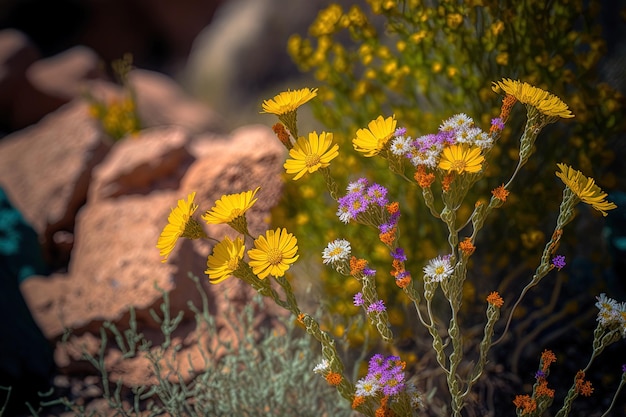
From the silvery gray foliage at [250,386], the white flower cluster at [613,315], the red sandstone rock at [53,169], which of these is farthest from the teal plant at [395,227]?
the red sandstone rock at [53,169]

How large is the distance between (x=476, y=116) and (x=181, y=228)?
130 centimetres

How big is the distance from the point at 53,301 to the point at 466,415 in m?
1.94

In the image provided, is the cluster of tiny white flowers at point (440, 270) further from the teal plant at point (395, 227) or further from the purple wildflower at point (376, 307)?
the purple wildflower at point (376, 307)

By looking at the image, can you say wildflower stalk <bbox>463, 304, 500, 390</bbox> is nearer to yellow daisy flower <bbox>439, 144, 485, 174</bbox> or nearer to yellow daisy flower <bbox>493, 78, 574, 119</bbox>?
yellow daisy flower <bbox>439, 144, 485, 174</bbox>

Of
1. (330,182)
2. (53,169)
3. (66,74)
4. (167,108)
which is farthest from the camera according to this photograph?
(167,108)

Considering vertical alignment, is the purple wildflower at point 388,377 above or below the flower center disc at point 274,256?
below

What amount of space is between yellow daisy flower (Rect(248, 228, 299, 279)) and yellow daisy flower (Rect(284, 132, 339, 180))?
0.15 meters

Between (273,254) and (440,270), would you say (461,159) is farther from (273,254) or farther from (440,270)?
(273,254)

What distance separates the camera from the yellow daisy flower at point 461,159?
4.59ft

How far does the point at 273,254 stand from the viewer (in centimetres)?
141

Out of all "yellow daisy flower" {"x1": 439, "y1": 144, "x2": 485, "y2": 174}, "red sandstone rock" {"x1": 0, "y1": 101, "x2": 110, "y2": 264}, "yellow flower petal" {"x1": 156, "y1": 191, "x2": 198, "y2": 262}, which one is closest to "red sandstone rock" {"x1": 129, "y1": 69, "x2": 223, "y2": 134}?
"red sandstone rock" {"x1": 0, "y1": 101, "x2": 110, "y2": 264}

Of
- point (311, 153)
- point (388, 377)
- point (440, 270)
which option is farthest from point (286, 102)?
point (388, 377)

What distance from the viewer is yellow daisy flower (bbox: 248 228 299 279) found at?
1.38 meters

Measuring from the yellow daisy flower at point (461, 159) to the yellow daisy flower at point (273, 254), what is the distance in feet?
1.25
